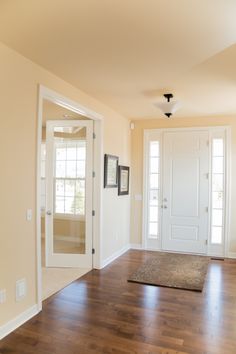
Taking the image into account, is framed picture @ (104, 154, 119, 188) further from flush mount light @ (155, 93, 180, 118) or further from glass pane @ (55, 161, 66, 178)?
flush mount light @ (155, 93, 180, 118)

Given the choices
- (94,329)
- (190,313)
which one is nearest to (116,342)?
(94,329)

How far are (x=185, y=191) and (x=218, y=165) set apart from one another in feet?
2.51

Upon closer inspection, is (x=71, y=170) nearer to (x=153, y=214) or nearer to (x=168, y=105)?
(x=168, y=105)

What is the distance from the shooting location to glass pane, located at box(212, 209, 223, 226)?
5.39 m

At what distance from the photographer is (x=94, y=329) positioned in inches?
109

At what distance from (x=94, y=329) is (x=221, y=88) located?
10.4ft

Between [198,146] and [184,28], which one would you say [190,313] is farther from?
[198,146]

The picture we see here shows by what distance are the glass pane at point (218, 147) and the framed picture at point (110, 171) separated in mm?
1816

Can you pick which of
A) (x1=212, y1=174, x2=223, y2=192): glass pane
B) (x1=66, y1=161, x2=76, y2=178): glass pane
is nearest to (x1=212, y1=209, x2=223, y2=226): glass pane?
(x1=212, y1=174, x2=223, y2=192): glass pane

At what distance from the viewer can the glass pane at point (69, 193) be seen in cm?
470

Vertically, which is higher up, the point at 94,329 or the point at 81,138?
the point at 81,138

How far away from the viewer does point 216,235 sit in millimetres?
5426

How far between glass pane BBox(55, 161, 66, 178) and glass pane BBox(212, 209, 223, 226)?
9.21 ft

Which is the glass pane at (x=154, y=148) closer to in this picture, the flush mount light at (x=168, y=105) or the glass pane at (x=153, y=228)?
the glass pane at (x=153, y=228)
